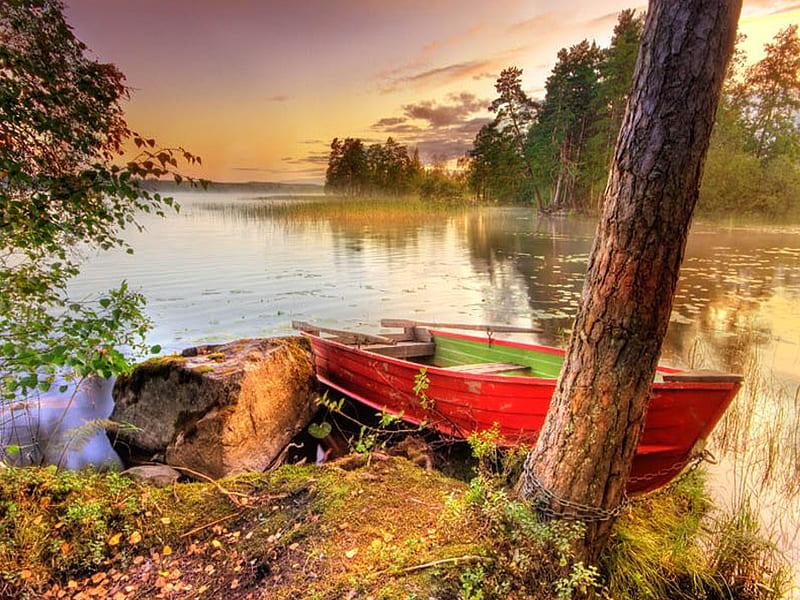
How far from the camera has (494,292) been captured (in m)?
10.8

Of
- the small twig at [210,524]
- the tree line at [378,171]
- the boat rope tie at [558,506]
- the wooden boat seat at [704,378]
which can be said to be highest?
the tree line at [378,171]

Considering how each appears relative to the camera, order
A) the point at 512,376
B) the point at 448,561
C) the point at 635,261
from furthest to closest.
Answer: the point at 512,376
the point at 448,561
the point at 635,261

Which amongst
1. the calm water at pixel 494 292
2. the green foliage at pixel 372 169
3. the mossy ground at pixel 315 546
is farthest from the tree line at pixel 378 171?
the mossy ground at pixel 315 546

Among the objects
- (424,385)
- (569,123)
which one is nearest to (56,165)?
(424,385)

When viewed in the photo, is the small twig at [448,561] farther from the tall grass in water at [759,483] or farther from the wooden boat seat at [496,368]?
the wooden boat seat at [496,368]

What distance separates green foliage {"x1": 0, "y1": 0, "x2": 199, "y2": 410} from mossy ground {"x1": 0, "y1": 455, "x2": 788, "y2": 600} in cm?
86

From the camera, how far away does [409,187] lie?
52.3m

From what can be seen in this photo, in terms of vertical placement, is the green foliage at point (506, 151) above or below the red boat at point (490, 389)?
above

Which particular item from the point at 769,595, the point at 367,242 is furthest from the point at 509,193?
the point at 769,595

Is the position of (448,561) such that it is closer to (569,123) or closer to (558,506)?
(558,506)

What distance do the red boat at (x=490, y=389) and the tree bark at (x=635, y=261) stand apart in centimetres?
112

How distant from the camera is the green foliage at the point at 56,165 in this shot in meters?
2.31

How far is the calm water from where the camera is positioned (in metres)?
4.32

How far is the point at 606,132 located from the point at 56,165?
33.8m
